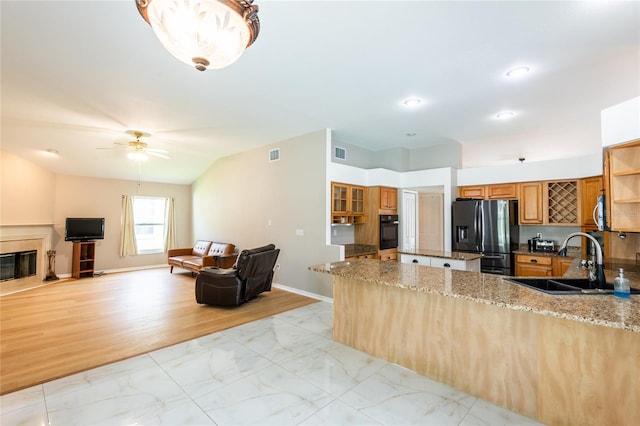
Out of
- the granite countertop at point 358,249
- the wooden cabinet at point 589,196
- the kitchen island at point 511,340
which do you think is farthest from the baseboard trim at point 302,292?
the wooden cabinet at point 589,196

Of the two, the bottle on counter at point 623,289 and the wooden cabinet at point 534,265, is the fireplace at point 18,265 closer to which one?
the bottle on counter at point 623,289

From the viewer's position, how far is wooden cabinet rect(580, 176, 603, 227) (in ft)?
14.9

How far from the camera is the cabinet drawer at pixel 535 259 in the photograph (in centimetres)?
463

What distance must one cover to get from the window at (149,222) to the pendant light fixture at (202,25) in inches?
312

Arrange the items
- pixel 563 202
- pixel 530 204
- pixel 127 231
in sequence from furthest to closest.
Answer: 1. pixel 127 231
2. pixel 530 204
3. pixel 563 202

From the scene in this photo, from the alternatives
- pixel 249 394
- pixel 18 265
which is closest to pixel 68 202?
pixel 18 265

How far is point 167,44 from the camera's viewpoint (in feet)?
4.78

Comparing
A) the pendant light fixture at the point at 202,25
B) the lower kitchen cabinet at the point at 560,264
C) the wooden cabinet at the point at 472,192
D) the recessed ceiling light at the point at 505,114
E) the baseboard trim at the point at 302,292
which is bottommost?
the baseboard trim at the point at 302,292

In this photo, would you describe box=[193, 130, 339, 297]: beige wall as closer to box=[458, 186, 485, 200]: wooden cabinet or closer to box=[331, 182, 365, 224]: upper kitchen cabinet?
box=[331, 182, 365, 224]: upper kitchen cabinet

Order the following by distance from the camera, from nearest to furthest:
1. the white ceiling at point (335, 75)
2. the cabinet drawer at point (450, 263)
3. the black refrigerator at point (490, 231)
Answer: the white ceiling at point (335, 75)
the cabinet drawer at point (450, 263)
the black refrigerator at point (490, 231)

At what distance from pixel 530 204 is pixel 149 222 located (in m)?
9.39

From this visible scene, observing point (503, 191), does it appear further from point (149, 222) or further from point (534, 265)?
point (149, 222)

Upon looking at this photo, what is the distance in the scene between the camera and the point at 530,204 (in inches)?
205

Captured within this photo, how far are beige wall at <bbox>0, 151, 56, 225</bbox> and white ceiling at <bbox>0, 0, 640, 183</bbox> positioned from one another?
1.28 feet
